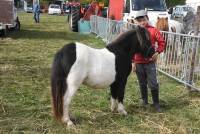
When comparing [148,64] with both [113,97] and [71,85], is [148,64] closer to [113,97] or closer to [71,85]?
[113,97]

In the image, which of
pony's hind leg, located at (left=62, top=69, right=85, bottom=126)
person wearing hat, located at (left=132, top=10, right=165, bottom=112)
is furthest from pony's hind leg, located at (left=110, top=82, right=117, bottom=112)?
pony's hind leg, located at (left=62, top=69, right=85, bottom=126)

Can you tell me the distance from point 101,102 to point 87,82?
141 cm

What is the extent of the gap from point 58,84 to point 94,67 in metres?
0.64

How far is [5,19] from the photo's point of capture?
1858 cm

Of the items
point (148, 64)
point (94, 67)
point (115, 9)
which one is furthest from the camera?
point (115, 9)

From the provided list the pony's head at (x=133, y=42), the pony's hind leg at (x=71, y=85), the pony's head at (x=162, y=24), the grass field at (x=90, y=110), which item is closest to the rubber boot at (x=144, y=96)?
the grass field at (x=90, y=110)

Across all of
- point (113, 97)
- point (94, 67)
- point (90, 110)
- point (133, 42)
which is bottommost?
point (90, 110)

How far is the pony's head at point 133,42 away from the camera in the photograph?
22.1 ft

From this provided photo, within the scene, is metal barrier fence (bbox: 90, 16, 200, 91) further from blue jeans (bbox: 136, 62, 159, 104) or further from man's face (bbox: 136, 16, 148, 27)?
man's face (bbox: 136, 16, 148, 27)

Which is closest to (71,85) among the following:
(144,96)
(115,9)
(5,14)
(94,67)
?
(94,67)

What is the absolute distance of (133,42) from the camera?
22.4ft

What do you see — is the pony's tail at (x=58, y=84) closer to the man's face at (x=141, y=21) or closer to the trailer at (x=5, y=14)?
the man's face at (x=141, y=21)

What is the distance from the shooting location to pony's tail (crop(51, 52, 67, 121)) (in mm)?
5867

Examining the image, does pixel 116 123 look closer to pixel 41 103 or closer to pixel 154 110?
pixel 154 110
